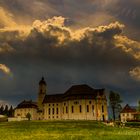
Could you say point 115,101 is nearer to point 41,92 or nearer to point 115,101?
point 115,101

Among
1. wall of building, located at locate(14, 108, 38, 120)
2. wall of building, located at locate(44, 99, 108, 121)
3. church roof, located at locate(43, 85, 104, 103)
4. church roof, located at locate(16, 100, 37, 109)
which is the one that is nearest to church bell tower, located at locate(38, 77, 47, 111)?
wall of building, located at locate(14, 108, 38, 120)

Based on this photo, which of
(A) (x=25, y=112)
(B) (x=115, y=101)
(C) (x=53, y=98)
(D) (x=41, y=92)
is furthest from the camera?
(A) (x=25, y=112)

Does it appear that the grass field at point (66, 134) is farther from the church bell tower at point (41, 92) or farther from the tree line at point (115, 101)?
the church bell tower at point (41, 92)

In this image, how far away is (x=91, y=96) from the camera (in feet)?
409

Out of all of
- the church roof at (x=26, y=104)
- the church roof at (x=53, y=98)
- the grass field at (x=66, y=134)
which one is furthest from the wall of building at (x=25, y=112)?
the grass field at (x=66, y=134)

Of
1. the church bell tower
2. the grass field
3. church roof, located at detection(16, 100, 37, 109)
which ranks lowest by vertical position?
the grass field

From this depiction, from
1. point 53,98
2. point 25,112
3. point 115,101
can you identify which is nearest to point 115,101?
point 115,101

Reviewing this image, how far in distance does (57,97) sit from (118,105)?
144 ft

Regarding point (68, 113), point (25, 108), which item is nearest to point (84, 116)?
point (68, 113)

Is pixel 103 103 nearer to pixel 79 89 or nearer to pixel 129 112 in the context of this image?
pixel 79 89

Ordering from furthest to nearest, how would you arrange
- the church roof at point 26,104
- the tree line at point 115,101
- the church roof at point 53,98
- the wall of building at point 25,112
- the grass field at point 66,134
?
the church roof at point 26,104
the wall of building at point 25,112
the church roof at point 53,98
the tree line at point 115,101
the grass field at point 66,134

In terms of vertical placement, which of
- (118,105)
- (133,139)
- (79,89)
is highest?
(79,89)

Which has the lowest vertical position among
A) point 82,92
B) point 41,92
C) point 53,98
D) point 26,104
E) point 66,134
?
point 66,134

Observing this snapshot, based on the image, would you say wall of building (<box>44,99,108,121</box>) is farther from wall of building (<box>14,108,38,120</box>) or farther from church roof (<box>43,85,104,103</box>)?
wall of building (<box>14,108,38,120</box>)
